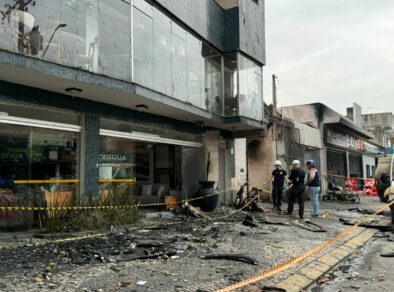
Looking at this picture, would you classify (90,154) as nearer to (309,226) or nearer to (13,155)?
(13,155)

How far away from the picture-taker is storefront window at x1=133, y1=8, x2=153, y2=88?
10.5 meters

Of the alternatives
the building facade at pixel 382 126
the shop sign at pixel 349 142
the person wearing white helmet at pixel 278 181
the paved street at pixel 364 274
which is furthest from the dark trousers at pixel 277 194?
the building facade at pixel 382 126

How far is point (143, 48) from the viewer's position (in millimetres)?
10906

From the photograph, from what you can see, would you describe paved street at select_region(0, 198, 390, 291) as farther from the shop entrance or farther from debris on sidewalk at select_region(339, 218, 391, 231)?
the shop entrance

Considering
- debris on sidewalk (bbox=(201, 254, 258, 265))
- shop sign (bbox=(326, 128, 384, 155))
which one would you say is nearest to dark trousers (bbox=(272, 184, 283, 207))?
debris on sidewalk (bbox=(201, 254, 258, 265))

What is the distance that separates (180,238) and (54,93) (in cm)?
471

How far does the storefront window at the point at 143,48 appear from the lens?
1054 cm

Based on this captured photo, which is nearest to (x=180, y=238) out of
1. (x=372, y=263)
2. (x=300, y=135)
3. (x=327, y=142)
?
(x=372, y=263)

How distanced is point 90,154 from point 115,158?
132cm

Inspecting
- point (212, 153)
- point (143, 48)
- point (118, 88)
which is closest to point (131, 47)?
point (143, 48)

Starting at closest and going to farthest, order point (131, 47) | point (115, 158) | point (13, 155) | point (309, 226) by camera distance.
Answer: point (13, 155) → point (131, 47) → point (309, 226) → point (115, 158)

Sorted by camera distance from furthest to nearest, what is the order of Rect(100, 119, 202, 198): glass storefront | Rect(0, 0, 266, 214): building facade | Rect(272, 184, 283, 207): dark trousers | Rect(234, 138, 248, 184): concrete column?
Rect(234, 138, 248, 184): concrete column
Rect(272, 184, 283, 207): dark trousers
Rect(100, 119, 202, 198): glass storefront
Rect(0, 0, 266, 214): building facade

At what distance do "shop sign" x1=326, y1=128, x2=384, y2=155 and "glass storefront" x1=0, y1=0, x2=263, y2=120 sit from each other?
12846mm

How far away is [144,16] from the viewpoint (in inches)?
432
